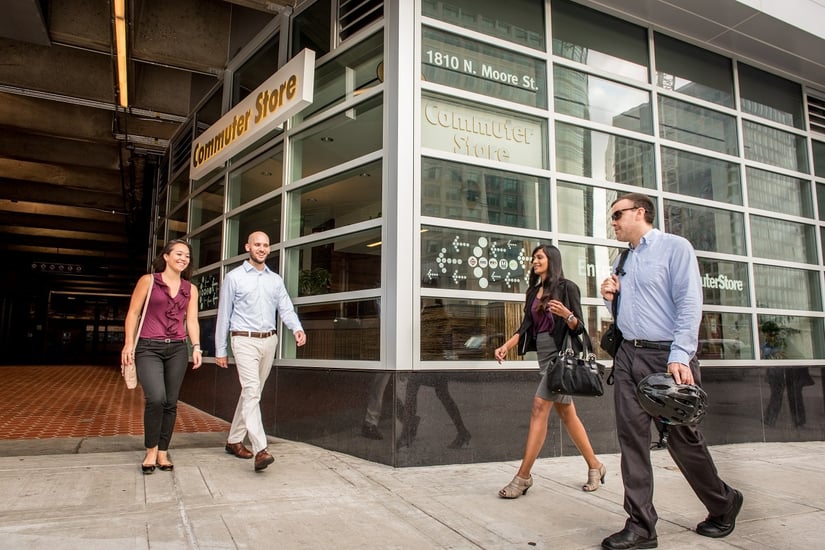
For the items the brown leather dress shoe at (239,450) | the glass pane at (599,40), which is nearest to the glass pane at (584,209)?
the glass pane at (599,40)

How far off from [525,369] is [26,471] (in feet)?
13.6

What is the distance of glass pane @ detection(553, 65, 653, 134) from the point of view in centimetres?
632

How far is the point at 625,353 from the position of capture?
10.9ft

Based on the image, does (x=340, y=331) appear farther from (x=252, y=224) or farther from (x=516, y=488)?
(x=252, y=224)

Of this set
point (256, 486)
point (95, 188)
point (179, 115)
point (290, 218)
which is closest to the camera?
point (256, 486)

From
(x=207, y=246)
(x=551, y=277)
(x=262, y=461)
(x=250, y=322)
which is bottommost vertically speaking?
(x=262, y=461)

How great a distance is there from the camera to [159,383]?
4414mm

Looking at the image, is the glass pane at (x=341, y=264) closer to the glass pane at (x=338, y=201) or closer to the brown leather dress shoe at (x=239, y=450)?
the glass pane at (x=338, y=201)

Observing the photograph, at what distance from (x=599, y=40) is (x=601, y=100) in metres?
0.72

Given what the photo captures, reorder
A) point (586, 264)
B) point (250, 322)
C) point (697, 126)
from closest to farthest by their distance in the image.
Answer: point (250, 322), point (586, 264), point (697, 126)

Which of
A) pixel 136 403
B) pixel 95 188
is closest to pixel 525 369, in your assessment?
pixel 136 403

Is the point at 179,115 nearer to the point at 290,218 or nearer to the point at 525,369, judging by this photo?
the point at 290,218

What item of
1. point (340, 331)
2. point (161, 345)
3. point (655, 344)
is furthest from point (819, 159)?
point (161, 345)

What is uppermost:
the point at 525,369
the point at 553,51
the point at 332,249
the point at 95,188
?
the point at 95,188
